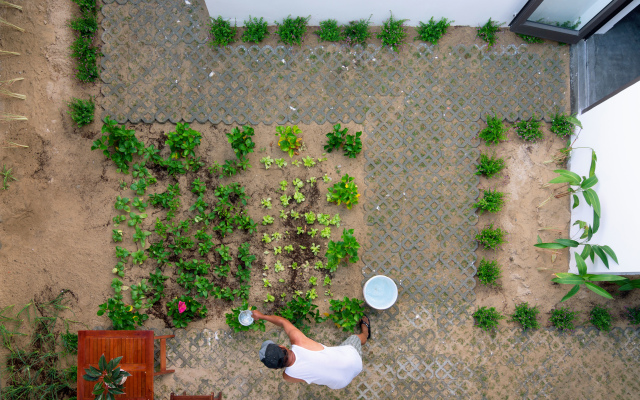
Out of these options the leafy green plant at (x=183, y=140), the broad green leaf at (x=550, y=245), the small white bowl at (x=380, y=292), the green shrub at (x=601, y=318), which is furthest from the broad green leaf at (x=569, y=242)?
the leafy green plant at (x=183, y=140)

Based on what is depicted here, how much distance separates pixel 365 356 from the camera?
4.07 meters

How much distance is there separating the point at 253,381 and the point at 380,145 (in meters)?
2.95

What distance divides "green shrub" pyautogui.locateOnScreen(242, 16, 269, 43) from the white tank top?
326 centimetres

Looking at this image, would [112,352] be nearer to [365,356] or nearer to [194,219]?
[194,219]

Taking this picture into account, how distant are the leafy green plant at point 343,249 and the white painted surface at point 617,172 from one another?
2487 mm

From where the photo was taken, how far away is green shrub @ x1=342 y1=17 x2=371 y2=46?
4.15 meters

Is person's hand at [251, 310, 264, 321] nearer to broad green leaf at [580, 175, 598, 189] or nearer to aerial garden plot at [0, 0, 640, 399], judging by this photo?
aerial garden plot at [0, 0, 640, 399]

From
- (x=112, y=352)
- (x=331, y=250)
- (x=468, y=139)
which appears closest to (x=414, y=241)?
(x=331, y=250)

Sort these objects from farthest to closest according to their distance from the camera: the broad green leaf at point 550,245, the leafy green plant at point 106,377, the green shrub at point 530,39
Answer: the green shrub at point 530,39
the broad green leaf at point 550,245
the leafy green plant at point 106,377

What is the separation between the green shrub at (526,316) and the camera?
160 inches

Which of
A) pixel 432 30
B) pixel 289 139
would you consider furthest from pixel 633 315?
pixel 289 139

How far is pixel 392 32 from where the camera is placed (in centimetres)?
418

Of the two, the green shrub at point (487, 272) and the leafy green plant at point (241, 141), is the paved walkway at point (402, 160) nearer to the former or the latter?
the green shrub at point (487, 272)

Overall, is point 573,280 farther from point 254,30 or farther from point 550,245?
point 254,30
